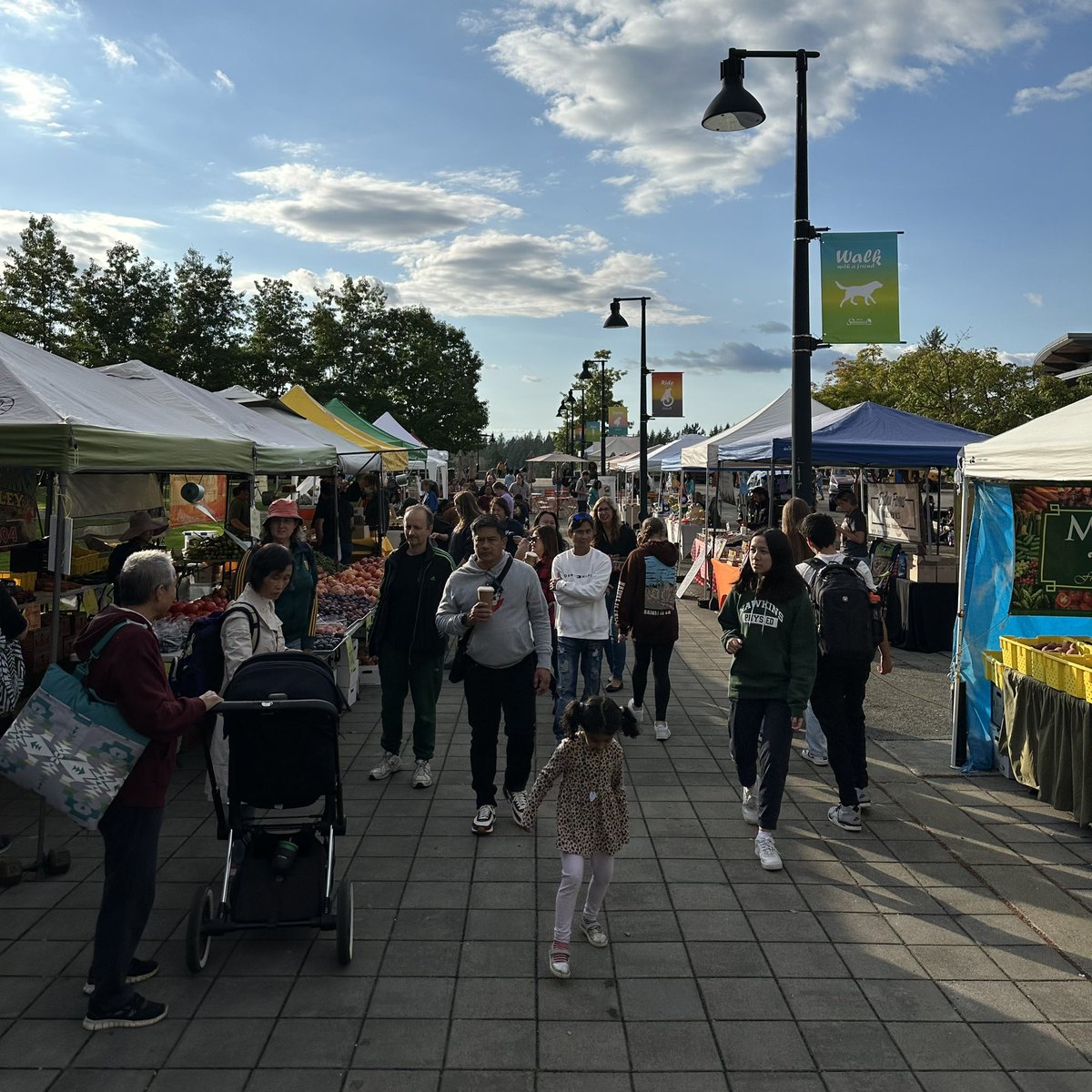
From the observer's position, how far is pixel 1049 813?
573 centimetres

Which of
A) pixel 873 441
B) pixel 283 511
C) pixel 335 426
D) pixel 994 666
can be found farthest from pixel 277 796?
pixel 335 426

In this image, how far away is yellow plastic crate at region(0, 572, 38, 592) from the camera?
845 cm

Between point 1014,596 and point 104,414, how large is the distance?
6.53 m

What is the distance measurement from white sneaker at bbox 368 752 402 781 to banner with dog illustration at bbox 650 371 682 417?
18050 mm

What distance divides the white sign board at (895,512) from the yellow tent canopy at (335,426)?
26.6ft

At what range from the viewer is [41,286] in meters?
35.6

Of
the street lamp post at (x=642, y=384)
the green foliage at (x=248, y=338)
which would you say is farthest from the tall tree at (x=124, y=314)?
the street lamp post at (x=642, y=384)

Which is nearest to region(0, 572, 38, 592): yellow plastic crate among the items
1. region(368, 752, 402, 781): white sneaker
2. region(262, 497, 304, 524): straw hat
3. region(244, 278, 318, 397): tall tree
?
region(262, 497, 304, 524): straw hat

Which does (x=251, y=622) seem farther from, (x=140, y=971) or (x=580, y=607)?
(x=580, y=607)

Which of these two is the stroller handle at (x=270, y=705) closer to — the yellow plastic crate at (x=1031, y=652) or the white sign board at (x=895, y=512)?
the yellow plastic crate at (x=1031, y=652)

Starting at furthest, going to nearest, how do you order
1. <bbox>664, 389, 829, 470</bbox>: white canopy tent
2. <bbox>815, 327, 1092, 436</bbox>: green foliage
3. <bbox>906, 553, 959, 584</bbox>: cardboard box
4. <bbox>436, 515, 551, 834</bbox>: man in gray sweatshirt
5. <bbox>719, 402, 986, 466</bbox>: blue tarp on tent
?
<bbox>815, 327, 1092, 436</bbox>: green foliage → <bbox>664, 389, 829, 470</bbox>: white canopy tent → <bbox>719, 402, 986, 466</bbox>: blue tarp on tent → <bbox>906, 553, 959, 584</bbox>: cardboard box → <bbox>436, 515, 551, 834</bbox>: man in gray sweatshirt

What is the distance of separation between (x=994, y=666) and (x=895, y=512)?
619 centimetres

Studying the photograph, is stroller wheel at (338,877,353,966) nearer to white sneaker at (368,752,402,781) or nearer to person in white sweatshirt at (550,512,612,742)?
white sneaker at (368,752,402,781)

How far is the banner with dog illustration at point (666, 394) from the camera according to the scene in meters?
23.4
